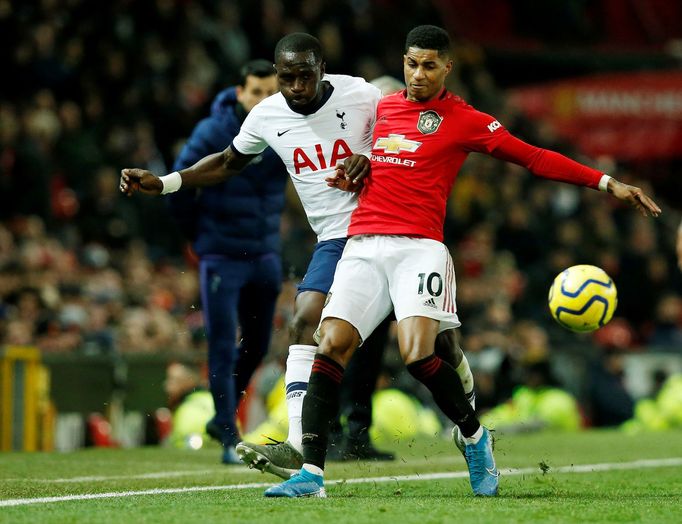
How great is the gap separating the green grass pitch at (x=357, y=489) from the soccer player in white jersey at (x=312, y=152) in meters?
0.71

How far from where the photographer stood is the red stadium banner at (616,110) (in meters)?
21.9

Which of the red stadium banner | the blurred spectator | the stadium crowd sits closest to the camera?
the blurred spectator

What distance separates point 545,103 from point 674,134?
2.27m

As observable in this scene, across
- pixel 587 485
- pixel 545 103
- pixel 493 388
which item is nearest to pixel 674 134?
pixel 545 103

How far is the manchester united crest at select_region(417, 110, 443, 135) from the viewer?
6180 millimetres

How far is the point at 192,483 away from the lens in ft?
22.8

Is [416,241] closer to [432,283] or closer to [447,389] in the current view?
[432,283]

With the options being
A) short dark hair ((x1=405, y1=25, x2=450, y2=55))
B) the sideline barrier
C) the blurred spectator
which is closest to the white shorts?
short dark hair ((x1=405, y1=25, x2=450, y2=55))

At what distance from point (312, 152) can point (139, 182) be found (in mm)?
883

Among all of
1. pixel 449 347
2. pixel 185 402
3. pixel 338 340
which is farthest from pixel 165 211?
pixel 338 340

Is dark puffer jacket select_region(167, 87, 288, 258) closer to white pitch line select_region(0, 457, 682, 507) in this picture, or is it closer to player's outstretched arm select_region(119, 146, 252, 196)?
player's outstretched arm select_region(119, 146, 252, 196)

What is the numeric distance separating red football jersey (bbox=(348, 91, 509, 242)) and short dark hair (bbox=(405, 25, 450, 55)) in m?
0.24

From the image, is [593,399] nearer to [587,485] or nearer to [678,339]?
[678,339]

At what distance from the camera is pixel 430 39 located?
242 inches
